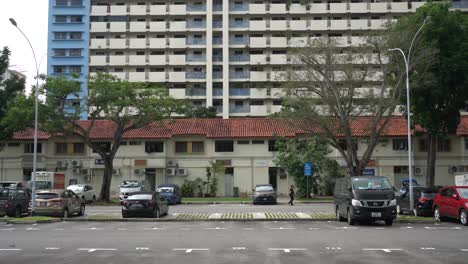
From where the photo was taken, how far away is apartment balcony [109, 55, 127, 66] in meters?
77.4

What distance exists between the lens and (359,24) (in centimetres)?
7644

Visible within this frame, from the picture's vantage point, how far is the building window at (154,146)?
2082 inches

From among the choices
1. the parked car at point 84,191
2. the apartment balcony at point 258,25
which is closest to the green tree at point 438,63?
the parked car at point 84,191

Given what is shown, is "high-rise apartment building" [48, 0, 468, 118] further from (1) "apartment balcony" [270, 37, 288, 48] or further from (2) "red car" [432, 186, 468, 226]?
(2) "red car" [432, 186, 468, 226]

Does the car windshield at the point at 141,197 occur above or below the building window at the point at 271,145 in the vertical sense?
below

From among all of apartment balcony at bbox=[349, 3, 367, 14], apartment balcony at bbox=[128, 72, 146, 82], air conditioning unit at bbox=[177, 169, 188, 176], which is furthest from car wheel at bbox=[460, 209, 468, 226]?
apartment balcony at bbox=[128, 72, 146, 82]

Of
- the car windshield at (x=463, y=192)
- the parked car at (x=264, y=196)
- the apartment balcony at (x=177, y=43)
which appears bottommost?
the parked car at (x=264, y=196)

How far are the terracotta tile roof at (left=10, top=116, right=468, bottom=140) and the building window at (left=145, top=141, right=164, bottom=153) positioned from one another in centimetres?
87

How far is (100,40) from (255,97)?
81.6 ft

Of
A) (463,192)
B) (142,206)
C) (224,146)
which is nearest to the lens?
(463,192)

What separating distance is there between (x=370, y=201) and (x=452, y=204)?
4505 millimetres

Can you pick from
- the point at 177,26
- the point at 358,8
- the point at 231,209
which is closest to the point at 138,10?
the point at 177,26

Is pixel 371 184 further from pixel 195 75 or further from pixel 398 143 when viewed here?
pixel 195 75

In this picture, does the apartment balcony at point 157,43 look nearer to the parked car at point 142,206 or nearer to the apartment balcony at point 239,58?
the apartment balcony at point 239,58
